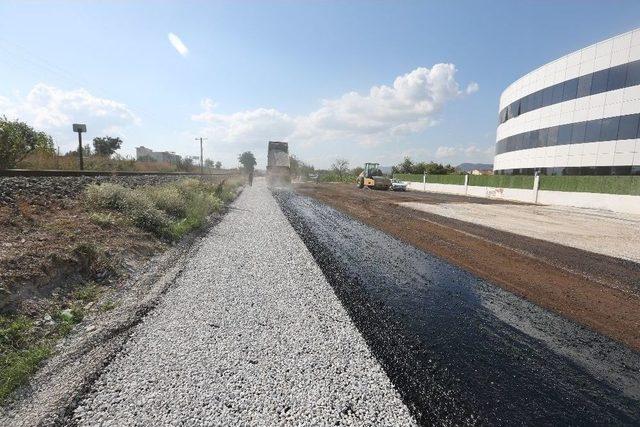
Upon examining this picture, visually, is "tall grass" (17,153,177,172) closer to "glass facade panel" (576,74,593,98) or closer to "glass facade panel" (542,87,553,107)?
"glass facade panel" (576,74,593,98)

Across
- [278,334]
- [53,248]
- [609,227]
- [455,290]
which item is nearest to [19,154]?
[53,248]

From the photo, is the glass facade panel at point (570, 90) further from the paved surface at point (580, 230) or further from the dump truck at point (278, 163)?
the dump truck at point (278, 163)

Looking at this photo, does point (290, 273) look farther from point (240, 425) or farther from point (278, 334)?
point (240, 425)

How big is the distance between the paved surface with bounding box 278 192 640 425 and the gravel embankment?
38 centimetres

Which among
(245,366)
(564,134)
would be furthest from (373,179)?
(245,366)

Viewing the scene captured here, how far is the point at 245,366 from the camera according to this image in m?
3.54

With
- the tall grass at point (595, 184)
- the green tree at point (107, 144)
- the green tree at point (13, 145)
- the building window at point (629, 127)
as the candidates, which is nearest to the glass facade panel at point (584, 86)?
the building window at point (629, 127)

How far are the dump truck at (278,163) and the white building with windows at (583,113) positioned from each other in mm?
25902

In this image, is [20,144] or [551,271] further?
[20,144]

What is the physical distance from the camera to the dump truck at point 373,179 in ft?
120

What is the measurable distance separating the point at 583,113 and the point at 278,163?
28919 mm

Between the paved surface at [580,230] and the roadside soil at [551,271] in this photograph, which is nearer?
the roadside soil at [551,271]

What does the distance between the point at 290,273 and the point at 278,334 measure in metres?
2.57

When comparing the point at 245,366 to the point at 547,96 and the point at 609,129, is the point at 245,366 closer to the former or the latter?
the point at 609,129
